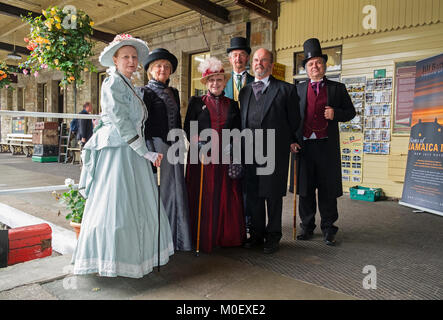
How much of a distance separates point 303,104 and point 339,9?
11.7ft

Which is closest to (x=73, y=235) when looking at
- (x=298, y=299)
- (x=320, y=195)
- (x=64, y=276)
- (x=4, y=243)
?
(x=4, y=243)

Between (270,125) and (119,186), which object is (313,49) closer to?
(270,125)

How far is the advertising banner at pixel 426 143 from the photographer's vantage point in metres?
4.29

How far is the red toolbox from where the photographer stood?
2514mm

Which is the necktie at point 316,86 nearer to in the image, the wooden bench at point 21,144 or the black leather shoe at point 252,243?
the black leather shoe at point 252,243

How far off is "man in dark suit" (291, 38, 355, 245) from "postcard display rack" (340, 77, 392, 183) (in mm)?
2735

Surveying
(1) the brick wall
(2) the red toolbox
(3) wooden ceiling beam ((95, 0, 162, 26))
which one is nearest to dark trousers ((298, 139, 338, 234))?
(2) the red toolbox

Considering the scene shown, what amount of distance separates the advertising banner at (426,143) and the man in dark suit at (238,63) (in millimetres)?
2880

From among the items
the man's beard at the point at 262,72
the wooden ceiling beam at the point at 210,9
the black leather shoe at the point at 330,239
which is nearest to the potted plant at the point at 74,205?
the man's beard at the point at 262,72

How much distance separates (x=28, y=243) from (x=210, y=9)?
572 cm

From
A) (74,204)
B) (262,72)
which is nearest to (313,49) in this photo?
(262,72)

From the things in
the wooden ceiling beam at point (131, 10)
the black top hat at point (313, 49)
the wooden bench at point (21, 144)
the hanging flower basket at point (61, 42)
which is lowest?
the wooden bench at point (21, 144)

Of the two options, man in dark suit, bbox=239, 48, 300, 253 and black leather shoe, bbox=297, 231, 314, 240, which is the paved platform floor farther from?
man in dark suit, bbox=239, 48, 300, 253

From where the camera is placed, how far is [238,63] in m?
2.93
